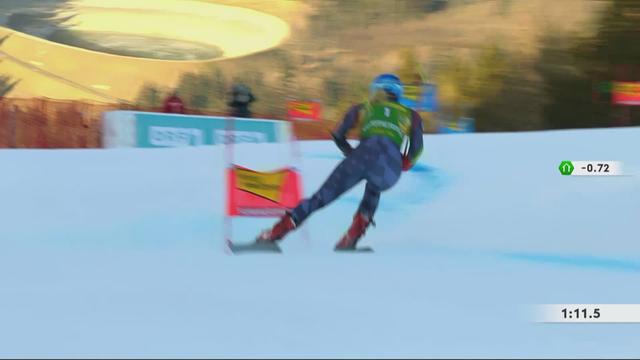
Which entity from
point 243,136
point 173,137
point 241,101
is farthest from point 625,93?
point 173,137

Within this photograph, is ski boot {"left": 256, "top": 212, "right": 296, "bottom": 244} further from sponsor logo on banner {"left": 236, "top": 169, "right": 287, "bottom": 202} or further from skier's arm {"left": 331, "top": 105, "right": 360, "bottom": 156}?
skier's arm {"left": 331, "top": 105, "right": 360, "bottom": 156}

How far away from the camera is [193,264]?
5000 mm

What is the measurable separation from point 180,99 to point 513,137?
6.82 metres

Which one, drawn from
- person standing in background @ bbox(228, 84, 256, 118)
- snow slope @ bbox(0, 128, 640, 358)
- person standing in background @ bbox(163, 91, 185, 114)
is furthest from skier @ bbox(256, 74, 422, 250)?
person standing in background @ bbox(163, 91, 185, 114)

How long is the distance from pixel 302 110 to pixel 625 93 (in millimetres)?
6563

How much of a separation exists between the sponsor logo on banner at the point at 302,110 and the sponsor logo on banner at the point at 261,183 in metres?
9.21

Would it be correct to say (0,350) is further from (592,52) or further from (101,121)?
(592,52)

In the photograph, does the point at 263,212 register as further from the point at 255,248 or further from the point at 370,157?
the point at 370,157

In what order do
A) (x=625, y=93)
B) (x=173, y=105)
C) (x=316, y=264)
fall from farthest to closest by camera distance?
1. (x=625, y=93)
2. (x=173, y=105)
3. (x=316, y=264)

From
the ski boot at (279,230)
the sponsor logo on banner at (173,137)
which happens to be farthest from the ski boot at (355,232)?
the sponsor logo on banner at (173,137)

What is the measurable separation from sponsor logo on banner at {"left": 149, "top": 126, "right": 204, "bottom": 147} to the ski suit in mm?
6379

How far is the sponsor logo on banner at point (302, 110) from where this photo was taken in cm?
1499

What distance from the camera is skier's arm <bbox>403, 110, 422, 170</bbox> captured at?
5.58 metres

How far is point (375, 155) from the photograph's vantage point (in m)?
5.54
